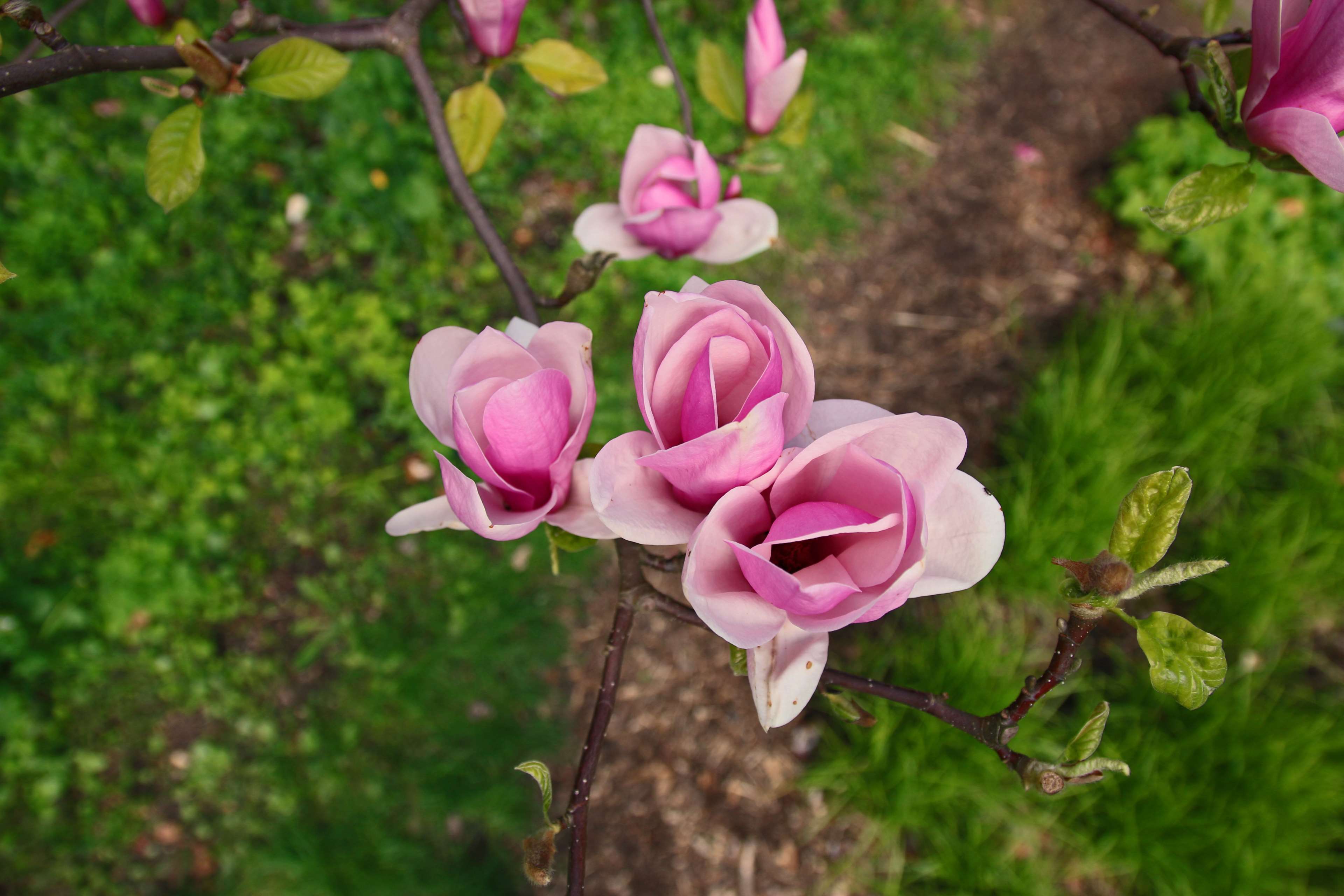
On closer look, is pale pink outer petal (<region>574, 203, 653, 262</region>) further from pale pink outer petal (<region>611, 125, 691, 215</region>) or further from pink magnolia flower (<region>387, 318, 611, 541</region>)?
pink magnolia flower (<region>387, 318, 611, 541</region>)

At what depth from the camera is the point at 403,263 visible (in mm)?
2312

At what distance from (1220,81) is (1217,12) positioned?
334 millimetres

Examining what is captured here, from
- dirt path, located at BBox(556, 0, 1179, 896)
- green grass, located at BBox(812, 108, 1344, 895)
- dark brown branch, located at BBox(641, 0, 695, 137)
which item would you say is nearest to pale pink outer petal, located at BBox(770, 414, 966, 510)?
dark brown branch, located at BBox(641, 0, 695, 137)

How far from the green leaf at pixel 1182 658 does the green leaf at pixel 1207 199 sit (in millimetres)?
358

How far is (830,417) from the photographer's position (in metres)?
0.57

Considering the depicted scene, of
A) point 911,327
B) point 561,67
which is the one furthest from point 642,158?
point 911,327

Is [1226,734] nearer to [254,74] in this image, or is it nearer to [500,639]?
[500,639]

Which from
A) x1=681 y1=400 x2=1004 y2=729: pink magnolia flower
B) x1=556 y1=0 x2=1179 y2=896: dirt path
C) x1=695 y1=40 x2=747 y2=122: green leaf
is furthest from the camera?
x1=556 y1=0 x2=1179 y2=896: dirt path

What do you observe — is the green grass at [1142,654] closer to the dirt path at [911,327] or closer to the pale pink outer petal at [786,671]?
the dirt path at [911,327]

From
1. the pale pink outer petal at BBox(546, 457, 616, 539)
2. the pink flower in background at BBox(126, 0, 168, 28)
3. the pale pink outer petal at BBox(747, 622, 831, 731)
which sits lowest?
the pale pink outer petal at BBox(747, 622, 831, 731)

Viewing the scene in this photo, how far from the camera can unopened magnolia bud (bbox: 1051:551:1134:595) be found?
0.51 m

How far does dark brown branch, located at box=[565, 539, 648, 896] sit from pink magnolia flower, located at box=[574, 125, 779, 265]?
1.13 feet

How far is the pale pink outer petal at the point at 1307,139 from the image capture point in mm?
542

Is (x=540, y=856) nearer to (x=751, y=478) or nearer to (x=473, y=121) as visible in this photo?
(x=751, y=478)
